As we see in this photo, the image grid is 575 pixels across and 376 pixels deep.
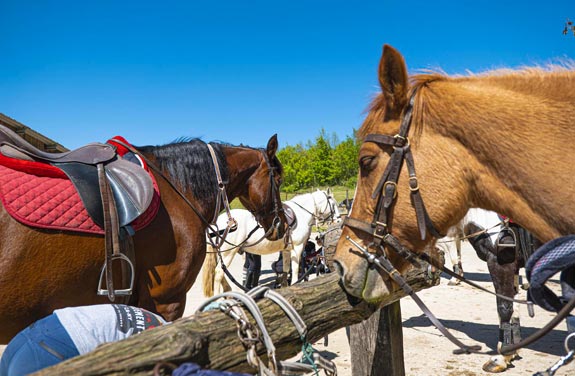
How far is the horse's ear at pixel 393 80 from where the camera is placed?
1.83m

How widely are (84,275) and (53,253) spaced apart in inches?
9.8

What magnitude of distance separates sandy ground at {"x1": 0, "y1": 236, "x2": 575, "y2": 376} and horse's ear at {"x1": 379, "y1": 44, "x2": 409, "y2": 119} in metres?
3.70

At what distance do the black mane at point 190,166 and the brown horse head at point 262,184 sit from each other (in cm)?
50

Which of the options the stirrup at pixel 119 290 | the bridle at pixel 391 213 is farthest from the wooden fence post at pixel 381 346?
the stirrup at pixel 119 290

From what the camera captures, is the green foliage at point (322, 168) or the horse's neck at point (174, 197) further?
the green foliage at point (322, 168)

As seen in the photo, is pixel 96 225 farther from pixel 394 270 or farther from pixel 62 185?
pixel 394 270

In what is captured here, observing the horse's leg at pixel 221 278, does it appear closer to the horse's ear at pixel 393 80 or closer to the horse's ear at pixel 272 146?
the horse's ear at pixel 272 146

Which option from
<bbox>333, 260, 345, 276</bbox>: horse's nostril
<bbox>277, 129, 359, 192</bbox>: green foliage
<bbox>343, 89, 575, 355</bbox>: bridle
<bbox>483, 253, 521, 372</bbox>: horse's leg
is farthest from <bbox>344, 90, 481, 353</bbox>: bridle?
<bbox>277, 129, 359, 192</bbox>: green foliage

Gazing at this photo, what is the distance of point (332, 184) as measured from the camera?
38.3 m

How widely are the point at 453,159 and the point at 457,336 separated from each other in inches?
192

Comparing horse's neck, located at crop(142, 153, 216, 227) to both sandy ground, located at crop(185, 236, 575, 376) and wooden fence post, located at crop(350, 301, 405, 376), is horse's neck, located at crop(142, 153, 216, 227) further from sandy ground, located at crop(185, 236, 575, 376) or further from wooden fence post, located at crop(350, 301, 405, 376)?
sandy ground, located at crop(185, 236, 575, 376)

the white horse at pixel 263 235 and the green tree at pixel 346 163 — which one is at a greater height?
the green tree at pixel 346 163

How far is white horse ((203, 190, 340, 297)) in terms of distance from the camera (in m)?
7.53

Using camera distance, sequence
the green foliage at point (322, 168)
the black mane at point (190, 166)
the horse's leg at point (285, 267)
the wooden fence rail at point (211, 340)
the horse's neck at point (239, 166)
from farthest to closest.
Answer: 1. the green foliage at point (322, 168)
2. the horse's leg at point (285, 267)
3. the horse's neck at point (239, 166)
4. the black mane at point (190, 166)
5. the wooden fence rail at point (211, 340)
